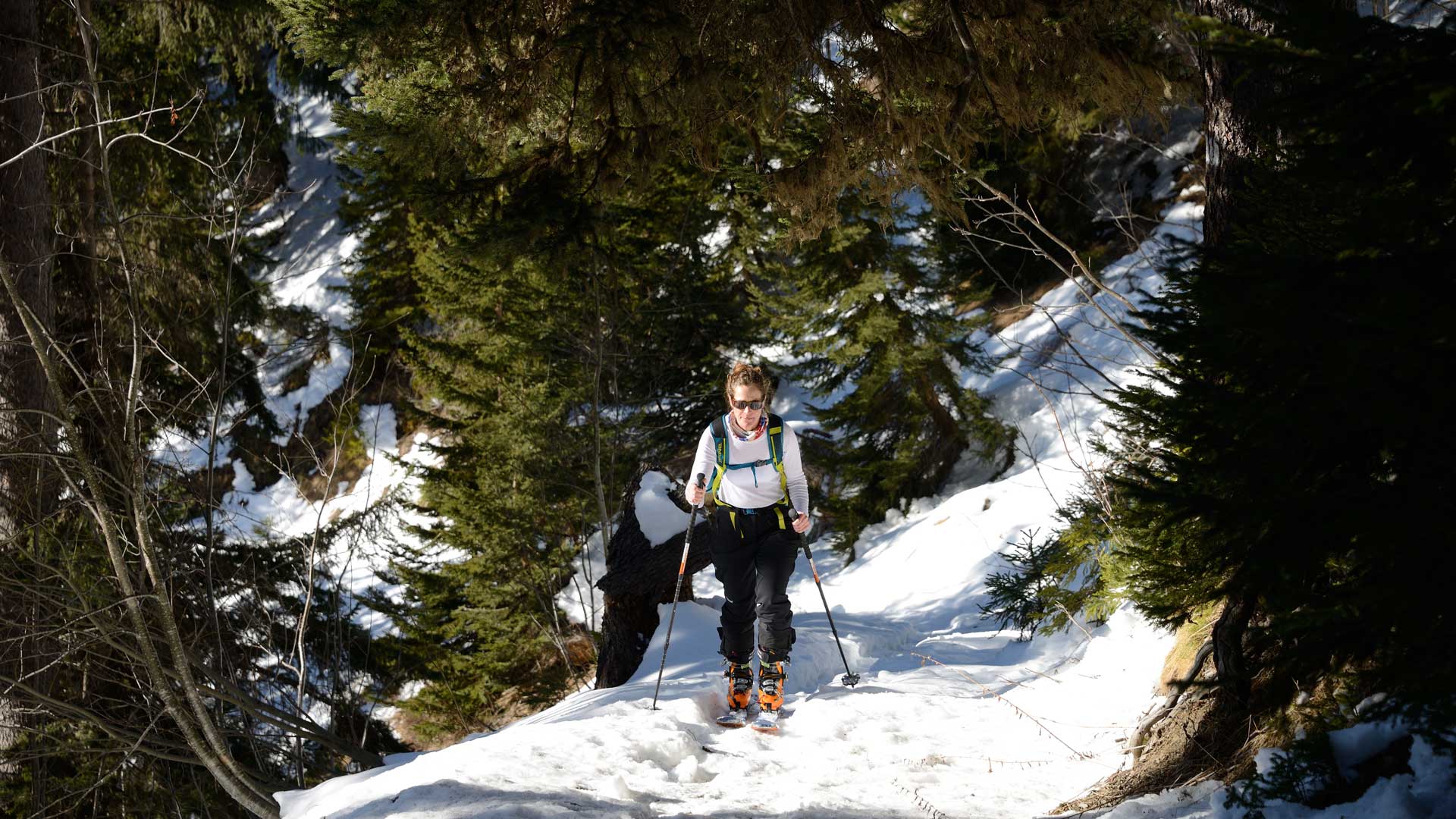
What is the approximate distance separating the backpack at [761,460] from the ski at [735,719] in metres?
1.42

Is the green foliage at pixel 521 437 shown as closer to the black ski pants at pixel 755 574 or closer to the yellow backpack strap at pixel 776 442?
the black ski pants at pixel 755 574

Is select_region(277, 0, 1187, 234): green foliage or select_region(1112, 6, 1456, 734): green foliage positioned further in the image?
select_region(277, 0, 1187, 234): green foliage

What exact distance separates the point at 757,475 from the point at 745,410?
42cm

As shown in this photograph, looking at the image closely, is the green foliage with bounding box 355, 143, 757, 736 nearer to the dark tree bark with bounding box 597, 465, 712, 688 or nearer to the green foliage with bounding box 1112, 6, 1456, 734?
the dark tree bark with bounding box 597, 465, 712, 688

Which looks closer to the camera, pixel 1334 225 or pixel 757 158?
pixel 1334 225

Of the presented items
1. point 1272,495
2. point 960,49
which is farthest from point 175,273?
point 1272,495

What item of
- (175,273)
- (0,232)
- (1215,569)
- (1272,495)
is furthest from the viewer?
(175,273)

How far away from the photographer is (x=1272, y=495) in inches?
88.6

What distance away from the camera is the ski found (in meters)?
5.55

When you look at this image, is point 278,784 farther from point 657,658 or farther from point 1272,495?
point 1272,495

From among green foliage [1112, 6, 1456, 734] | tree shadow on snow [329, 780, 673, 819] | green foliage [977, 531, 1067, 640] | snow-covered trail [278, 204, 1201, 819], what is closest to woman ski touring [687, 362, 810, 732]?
snow-covered trail [278, 204, 1201, 819]

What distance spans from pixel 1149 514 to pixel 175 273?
32.8ft

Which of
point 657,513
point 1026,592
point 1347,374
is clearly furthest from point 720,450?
point 1026,592

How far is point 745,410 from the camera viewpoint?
530 cm
